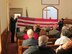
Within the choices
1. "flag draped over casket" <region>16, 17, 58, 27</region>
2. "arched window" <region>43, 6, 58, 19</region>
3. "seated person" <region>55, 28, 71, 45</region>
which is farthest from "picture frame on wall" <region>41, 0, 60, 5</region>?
"seated person" <region>55, 28, 71, 45</region>

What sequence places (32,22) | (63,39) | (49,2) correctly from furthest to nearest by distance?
(49,2) → (32,22) → (63,39)

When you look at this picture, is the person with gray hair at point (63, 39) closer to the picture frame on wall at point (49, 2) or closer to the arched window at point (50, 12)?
the arched window at point (50, 12)

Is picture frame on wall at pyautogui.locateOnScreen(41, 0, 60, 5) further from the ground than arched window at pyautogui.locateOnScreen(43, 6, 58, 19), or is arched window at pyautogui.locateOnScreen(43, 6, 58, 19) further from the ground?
picture frame on wall at pyautogui.locateOnScreen(41, 0, 60, 5)

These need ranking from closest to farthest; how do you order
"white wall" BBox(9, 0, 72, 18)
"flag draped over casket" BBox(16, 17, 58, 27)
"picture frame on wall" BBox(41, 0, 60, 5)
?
"flag draped over casket" BBox(16, 17, 58, 27)
"white wall" BBox(9, 0, 72, 18)
"picture frame on wall" BBox(41, 0, 60, 5)

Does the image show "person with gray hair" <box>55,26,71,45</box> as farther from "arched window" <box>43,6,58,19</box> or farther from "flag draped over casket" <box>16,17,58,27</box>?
"arched window" <box>43,6,58,19</box>

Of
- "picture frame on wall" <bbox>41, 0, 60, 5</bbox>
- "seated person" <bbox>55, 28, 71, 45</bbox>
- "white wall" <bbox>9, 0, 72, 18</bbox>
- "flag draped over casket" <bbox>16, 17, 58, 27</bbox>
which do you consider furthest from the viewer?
"picture frame on wall" <bbox>41, 0, 60, 5</bbox>

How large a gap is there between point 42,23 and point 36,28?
2.05 m

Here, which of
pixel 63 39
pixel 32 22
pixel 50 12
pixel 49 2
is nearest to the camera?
pixel 63 39

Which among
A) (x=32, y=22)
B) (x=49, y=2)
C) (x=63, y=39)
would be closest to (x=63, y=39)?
(x=63, y=39)

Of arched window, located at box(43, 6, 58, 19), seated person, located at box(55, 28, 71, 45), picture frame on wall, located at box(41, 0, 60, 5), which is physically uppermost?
picture frame on wall, located at box(41, 0, 60, 5)

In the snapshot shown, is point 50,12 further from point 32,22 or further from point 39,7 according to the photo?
point 32,22

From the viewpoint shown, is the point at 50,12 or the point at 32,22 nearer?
the point at 32,22

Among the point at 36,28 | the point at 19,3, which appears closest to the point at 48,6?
the point at 19,3

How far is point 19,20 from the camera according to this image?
1174 centimetres
